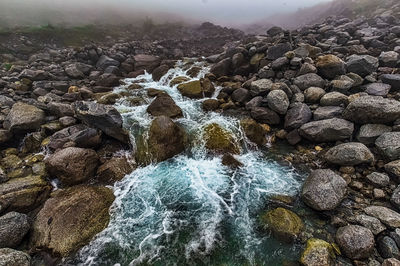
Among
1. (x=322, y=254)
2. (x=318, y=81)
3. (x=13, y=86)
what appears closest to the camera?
(x=322, y=254)

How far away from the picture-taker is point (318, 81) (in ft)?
46.5

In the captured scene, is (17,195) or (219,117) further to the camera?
(219,117)

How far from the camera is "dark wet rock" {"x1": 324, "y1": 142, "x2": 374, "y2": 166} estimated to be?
9070 millimetres

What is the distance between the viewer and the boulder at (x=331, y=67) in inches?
562

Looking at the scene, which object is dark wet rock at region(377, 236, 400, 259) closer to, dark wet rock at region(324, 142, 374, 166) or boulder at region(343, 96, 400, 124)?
dark wet rock at region(324, 142, 374, 166)

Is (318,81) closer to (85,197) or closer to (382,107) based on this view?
(382,107)

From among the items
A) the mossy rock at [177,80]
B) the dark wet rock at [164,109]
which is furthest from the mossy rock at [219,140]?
the mossy rock at [177,80]

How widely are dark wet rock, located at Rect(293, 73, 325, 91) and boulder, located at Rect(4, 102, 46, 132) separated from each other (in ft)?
55.0

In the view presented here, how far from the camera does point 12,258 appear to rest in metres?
5.69

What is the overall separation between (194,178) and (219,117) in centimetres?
599

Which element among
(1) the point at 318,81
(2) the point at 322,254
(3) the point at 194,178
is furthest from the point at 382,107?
(3) the point at 194,178

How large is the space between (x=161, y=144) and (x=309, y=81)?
11.0 metres

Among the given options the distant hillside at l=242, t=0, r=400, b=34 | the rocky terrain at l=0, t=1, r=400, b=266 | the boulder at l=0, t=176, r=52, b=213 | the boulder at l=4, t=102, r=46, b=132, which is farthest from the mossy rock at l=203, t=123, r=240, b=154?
the distant hillside at l=242, t=0, r=400, b=34

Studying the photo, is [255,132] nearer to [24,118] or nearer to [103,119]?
[103,119]
